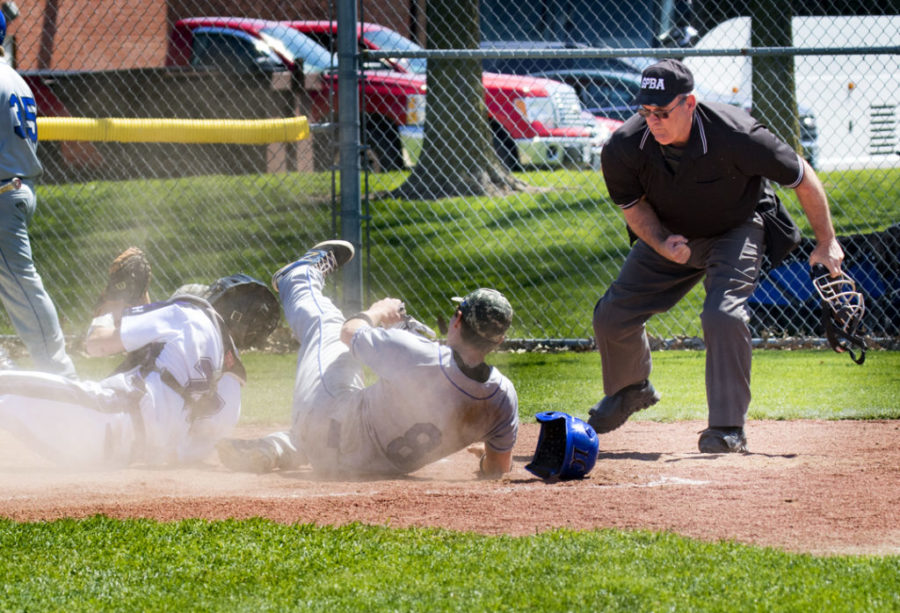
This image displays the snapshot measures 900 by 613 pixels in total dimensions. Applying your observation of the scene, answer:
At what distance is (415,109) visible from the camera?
12.0 meters

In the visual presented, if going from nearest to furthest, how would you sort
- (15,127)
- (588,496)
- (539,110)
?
(588,496), (15,127), (539,110)

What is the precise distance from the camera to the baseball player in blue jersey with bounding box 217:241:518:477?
14.7ft

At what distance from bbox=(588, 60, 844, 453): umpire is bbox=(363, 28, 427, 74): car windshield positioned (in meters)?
→ 7.44

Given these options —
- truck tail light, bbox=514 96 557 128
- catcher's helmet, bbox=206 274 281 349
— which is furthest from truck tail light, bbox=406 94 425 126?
catcher's helmet, bbox=206 274 281 349

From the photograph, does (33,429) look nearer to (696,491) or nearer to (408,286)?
(696,491)

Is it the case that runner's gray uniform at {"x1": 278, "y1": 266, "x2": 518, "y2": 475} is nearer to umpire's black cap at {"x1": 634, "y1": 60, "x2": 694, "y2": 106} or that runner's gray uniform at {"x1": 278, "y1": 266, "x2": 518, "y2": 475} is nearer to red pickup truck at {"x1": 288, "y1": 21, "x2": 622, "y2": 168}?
umpire's black cap at {"x1": 634, "y1": 60, "x2": 694, "y2": 106}

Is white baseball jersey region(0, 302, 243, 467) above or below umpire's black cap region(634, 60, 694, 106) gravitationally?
below

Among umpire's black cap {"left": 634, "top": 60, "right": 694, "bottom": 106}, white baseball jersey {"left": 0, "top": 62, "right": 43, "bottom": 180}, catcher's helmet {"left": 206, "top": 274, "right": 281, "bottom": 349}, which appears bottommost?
catcher's helmet {"left": 206, "top": 274, "right": 281, "bottom": 349}

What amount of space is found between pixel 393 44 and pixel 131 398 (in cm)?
903

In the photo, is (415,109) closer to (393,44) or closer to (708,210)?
(393,44)

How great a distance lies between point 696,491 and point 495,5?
12.9 metres

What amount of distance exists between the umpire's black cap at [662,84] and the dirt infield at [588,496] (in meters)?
1.61

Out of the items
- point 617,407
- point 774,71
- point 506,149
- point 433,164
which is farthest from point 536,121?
point 617,407

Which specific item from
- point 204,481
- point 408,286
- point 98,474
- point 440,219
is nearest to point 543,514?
point 204,481
